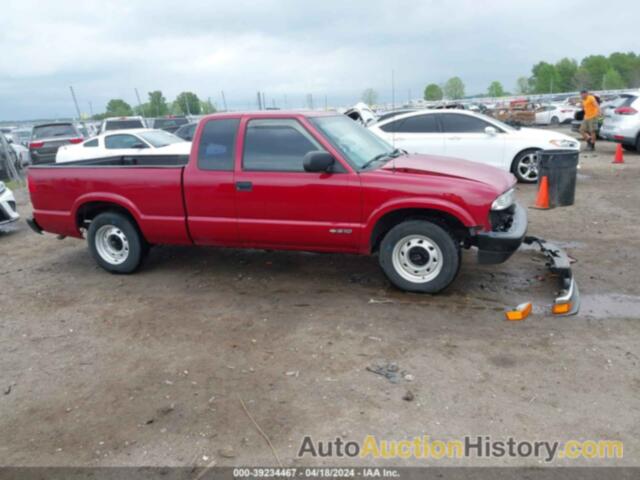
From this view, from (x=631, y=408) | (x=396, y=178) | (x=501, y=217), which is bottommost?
(x=631, y=408)

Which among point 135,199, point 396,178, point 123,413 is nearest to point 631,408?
point 396,178

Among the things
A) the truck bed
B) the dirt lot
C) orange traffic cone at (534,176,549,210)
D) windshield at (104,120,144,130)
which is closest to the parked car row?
orange traffic cone at (534,176,549,210)

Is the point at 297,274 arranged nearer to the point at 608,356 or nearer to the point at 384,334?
the point at 384,334

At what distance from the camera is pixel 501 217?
16.5 feet

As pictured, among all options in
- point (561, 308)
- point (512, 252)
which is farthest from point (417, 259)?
point (561, 308)

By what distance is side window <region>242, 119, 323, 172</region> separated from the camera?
17.2 ft

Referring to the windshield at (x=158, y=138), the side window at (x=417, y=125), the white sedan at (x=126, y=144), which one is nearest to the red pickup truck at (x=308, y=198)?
the side window at (x=417, y=125)

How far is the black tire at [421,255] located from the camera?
193 inches

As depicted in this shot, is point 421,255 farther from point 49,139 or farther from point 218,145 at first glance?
point 49,139

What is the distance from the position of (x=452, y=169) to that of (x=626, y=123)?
1181 cm

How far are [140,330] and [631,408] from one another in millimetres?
3906

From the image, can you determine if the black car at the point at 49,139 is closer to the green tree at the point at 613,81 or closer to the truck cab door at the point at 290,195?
the truck cab door at the point at 290,195

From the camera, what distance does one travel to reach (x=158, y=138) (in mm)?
13266

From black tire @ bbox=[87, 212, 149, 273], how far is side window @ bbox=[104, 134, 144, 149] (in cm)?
721
